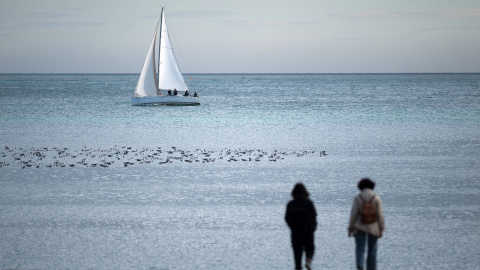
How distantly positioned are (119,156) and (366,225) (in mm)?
20290

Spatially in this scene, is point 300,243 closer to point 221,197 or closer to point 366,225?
point 366,225

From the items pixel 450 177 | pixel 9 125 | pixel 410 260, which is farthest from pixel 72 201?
pixel 9 125

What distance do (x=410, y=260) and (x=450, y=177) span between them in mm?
11042

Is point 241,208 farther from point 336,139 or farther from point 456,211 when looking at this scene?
point 336,139

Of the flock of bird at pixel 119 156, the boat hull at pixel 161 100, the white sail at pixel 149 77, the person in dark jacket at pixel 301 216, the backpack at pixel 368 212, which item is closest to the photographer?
the backpack at pixel 368 212

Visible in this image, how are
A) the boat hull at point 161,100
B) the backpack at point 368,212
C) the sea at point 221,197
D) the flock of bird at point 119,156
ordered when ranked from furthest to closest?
the boat hull at point 161,100
the flock of bird at point 119,156
the sea at point 221,197
the backpack at point 368,212

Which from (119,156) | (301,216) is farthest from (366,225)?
(119,156)

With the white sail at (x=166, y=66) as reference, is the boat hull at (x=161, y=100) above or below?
below

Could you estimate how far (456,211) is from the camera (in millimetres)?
17688

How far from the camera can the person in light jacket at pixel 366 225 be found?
11.0 meters

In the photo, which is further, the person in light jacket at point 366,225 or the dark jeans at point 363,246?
the dark jeans at point 363,246

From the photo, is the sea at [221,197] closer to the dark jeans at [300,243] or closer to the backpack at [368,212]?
the dark jeans at [300,243]

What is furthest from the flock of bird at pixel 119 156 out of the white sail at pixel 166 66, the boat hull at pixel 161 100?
the boat hull at pixel 161 100

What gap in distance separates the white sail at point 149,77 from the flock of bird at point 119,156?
32.7 metres
